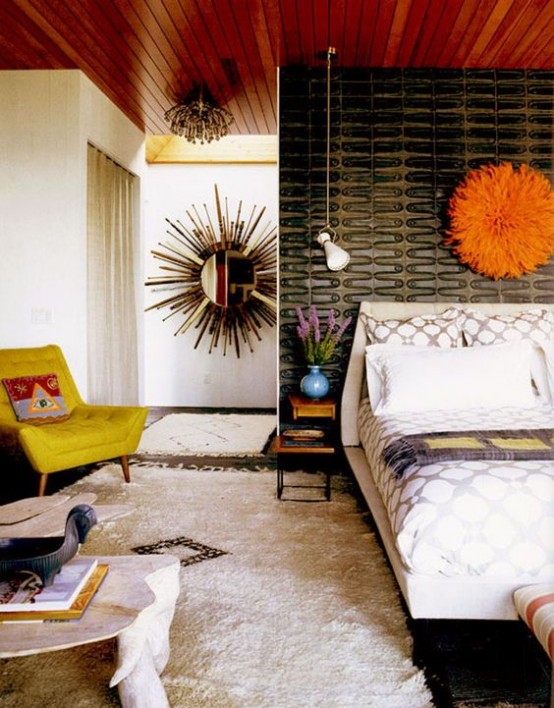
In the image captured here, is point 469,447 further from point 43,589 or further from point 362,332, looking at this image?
point 362,332

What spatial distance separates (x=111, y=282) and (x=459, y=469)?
3.46 m

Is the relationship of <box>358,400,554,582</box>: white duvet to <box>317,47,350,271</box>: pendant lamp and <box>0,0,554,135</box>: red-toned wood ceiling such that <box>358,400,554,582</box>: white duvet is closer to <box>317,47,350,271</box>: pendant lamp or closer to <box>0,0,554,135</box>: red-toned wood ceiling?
<box>317,47,350,271</box>: pendant lamp

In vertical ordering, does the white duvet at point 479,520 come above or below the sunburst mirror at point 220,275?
below

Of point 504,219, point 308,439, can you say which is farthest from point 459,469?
A: point 504,219

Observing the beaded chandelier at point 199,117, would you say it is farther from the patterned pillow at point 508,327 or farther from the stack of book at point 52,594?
the stack of book at point 52,594

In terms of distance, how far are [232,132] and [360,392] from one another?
8.64 ft

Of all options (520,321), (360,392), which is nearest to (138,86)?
(360,392)

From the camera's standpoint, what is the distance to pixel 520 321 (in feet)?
11.5

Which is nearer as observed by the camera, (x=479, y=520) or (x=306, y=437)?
(x=479, y=520)

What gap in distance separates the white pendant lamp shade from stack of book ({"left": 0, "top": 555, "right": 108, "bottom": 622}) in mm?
2460

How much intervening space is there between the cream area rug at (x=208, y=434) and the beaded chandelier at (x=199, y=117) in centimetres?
213

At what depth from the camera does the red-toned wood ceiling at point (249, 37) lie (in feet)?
10.2

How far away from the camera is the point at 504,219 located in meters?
3.72

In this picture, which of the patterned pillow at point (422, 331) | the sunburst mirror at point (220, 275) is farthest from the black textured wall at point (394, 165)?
the sunburst mirror at point (220, 275)
